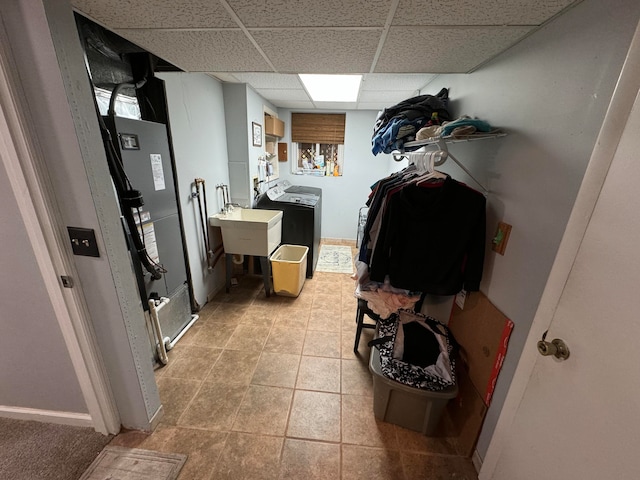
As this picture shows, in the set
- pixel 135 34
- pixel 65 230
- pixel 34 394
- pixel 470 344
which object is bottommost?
pixel 34 394

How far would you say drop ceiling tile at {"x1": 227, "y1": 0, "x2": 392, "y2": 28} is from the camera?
2.98ft

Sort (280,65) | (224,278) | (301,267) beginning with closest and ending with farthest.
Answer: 1. (280,65)
2. (301,267)
3. (224,278)

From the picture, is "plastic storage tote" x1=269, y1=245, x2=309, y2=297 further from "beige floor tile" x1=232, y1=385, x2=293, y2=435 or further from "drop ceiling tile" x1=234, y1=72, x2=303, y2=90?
"drop ceiling tile" x1=234, y1=72, x2=303, y2=90

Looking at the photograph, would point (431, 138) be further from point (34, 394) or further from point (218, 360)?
point (34, 394)

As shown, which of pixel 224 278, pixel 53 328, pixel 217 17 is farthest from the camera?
pixel 224 278

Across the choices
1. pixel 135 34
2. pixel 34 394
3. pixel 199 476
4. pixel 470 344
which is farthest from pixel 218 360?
pixel 135 34

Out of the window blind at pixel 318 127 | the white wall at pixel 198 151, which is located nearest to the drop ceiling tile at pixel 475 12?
the white wall at pixel 198 151

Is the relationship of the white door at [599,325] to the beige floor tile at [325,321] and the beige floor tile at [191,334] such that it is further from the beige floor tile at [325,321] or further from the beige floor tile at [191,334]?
the beige floor tile at [191,334]

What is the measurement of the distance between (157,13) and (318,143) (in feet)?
11.5

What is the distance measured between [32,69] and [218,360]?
6.05 feet

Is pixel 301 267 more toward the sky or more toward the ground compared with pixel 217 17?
more toward the ground

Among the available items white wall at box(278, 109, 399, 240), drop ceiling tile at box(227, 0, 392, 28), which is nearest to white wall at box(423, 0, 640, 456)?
drop ceiling tile at box(227, 0, 392, 28)

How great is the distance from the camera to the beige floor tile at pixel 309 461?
4.02 ft

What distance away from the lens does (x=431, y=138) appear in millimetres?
1443
